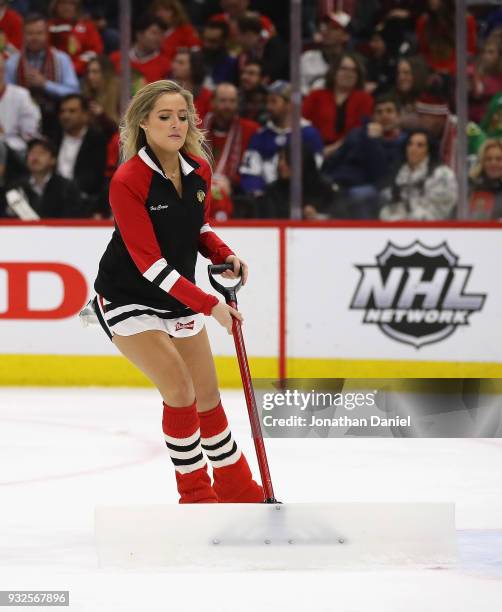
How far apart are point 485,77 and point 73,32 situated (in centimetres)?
245

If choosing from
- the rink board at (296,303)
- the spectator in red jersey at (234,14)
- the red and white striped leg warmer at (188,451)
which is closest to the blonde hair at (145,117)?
the red and white striped leg warmer at (188,451)

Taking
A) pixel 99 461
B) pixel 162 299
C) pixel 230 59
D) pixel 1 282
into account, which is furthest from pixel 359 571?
pixel 230 59

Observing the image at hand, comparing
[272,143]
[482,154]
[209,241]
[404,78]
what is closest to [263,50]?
[272,143]

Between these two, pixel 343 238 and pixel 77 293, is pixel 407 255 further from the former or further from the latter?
pixel 77 293

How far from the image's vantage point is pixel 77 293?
7289 millimetres

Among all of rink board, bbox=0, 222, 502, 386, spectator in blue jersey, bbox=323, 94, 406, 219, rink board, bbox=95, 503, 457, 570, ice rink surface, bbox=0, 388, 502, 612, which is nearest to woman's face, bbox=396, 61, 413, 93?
spectator in blue jersey, bbox=323, 94, 406, 219

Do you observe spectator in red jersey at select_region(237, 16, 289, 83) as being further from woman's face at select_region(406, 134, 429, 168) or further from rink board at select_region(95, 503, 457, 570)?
rink board at select_region(95, 503, 457, 570)

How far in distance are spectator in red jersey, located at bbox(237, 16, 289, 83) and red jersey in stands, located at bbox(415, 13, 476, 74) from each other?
783 mm

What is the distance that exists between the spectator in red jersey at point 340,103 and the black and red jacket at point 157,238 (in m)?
3.83

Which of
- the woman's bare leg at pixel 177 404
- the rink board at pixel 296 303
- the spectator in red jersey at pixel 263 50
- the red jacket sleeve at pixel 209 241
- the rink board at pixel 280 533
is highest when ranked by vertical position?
the spectator in red jersey at pixel 263 50

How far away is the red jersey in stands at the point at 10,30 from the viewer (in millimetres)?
7906

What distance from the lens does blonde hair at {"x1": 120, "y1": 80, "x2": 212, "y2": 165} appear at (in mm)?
3668

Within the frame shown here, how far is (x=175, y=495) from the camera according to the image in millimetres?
4406

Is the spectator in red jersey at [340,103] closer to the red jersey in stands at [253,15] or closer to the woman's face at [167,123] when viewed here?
the red jersey in stands at [253,15]
